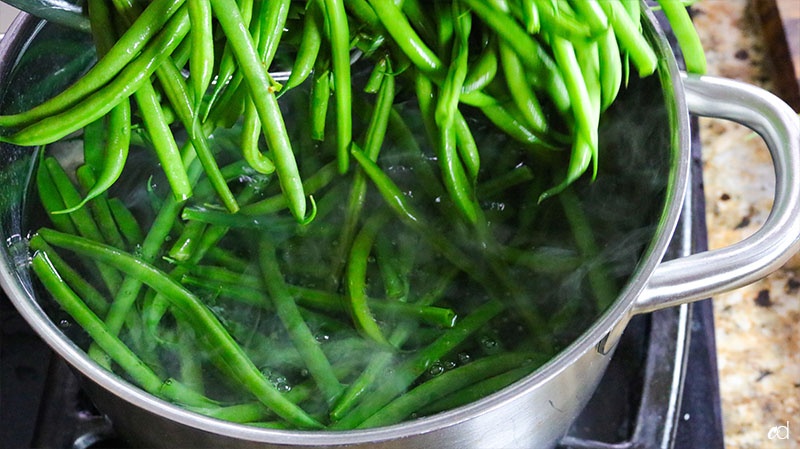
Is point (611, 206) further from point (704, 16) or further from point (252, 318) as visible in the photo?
→ point (704, 16)

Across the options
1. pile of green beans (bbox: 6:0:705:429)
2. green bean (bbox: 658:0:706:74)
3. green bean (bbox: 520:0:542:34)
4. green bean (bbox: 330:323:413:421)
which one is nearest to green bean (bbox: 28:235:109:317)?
pile of green beans (bbox: 6:0:705:429)

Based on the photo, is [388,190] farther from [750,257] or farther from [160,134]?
[750,257]

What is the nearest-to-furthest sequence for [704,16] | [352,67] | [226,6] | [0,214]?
[226,6] → [0,214] → [352,67] → [704,16]

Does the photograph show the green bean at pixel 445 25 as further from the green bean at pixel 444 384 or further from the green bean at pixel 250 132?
the green bean at pixel 444 384

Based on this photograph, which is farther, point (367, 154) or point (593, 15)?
point (367, 154)

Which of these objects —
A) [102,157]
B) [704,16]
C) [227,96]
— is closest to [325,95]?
[227,96]

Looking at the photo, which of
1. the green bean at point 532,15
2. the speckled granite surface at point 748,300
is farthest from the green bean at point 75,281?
the speckled granite surface at point 748,300

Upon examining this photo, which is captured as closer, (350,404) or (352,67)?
(350,404)

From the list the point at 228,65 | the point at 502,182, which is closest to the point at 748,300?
the point at 502,182
